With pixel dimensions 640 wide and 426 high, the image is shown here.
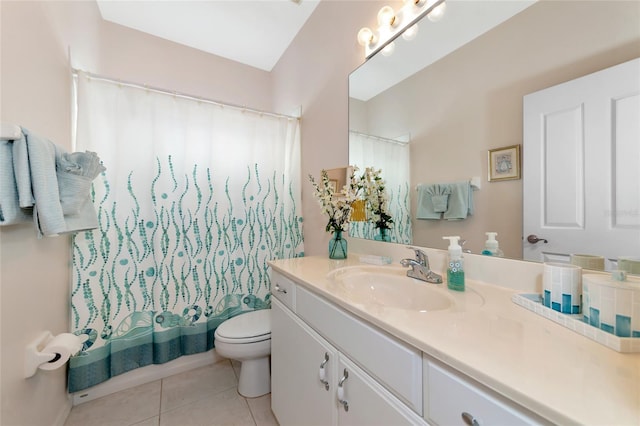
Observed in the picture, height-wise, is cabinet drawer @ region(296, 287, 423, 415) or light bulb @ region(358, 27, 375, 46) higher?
light bulb @ region(358, 27, 375, 46)

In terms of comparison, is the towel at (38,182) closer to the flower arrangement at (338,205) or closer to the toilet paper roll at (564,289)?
the flower arrangement at (338,205)

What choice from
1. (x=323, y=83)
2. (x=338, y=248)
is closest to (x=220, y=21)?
(x=323, y=83)

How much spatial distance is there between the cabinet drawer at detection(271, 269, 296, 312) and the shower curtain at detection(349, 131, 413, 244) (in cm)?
56

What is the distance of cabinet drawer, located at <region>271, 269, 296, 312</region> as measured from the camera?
1.12m

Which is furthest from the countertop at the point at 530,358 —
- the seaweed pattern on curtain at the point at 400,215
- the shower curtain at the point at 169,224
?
the shower curtain at the point at 169,224

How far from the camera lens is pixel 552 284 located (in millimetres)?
657

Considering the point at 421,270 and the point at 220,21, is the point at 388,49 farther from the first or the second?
the point at 220,21

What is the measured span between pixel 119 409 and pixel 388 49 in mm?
2474

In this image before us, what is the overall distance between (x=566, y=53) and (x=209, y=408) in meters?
2.22

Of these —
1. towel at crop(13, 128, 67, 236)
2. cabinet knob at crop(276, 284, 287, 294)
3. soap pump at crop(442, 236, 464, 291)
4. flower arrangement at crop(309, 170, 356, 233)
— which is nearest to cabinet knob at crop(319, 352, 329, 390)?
cabinet knob at crop(276, 284, 287, 294)

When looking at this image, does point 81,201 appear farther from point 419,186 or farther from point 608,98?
point 608,98

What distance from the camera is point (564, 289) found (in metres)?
0.64

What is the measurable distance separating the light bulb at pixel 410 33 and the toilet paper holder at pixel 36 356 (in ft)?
6.80

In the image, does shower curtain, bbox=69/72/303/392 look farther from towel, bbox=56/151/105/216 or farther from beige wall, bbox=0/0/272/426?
towel, bbox=56/151/105/216
